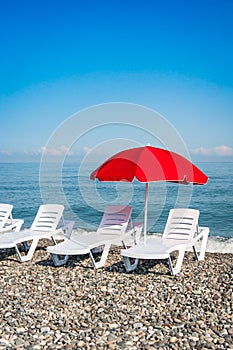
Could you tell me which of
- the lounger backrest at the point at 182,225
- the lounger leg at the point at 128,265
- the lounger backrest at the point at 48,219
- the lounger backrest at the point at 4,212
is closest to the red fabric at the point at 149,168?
the lounger backrest at the point at 182,225

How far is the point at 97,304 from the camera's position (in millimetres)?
5117

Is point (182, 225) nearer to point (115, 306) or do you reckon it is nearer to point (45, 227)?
point (45, 227)

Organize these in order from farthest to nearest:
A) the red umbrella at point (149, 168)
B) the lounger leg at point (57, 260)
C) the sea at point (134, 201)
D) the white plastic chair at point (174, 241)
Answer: the sea at point (134, 201)
the lounger leg at point (57, 260)
the red umbrella at point (149, 168)
the white plastic chair at point (174, 241)

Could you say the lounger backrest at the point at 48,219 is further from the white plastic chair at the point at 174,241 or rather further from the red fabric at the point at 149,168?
the white plastic chair at the point at 174,241

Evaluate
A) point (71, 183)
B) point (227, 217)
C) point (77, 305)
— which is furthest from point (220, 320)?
point (71, 183)

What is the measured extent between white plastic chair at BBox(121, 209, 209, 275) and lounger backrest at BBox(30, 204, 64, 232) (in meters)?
1.75

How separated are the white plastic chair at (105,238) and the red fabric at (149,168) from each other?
1.10m

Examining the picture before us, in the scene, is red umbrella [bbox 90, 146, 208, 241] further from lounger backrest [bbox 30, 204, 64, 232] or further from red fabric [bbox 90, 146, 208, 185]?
lounger backrest [bbox 30, 204, 64, 232]

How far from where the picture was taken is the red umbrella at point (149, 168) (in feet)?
21.3

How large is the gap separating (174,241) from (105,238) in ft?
4.05

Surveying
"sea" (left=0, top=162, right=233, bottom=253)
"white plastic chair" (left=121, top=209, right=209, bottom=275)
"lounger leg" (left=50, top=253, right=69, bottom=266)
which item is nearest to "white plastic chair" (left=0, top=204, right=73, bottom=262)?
"lounger leg" (left=50, top=253, right=69, bottom=266)

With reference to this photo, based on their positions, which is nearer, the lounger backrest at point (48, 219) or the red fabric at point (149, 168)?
the red fabric at point (149, 168)

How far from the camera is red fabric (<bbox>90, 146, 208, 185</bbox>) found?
21.3 ft

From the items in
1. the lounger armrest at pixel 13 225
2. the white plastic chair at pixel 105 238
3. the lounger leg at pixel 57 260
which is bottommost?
the lounger leg at pixel 57 260
